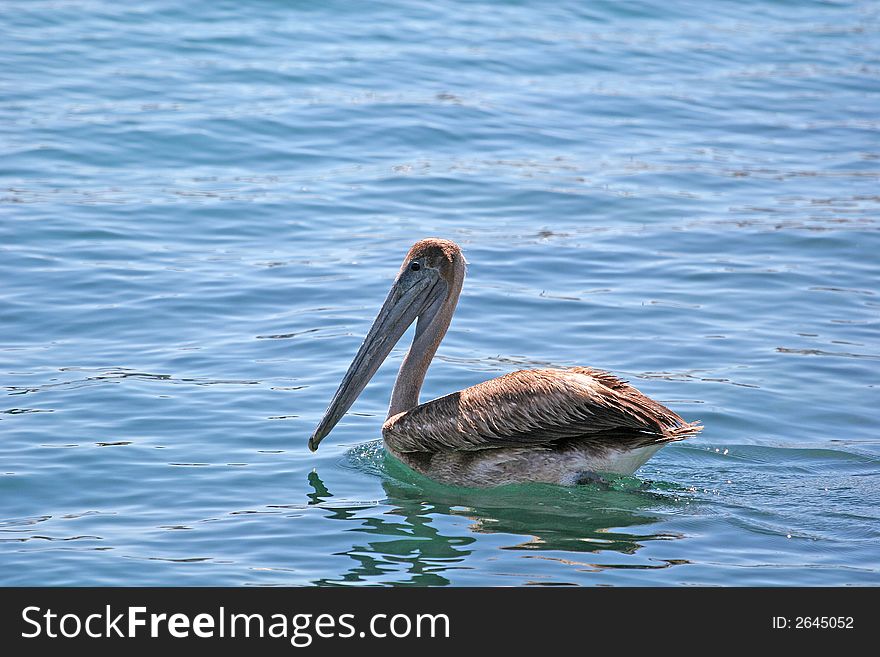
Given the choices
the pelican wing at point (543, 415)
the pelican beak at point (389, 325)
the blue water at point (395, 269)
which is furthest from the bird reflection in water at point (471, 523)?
the pelican beak at point (389, 325)

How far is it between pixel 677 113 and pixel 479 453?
9416 millimetres

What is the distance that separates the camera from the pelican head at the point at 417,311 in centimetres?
731

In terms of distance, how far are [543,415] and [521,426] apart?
136 mm

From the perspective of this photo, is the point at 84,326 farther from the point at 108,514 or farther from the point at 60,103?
the point at 60,103

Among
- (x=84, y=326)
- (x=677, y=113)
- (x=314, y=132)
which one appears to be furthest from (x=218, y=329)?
(x=677, y=113)

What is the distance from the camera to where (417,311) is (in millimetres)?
7438

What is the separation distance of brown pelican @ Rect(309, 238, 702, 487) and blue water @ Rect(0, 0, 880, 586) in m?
0.14

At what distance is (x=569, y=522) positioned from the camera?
6.24 metres

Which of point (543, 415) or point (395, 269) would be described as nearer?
point (543, 415)
